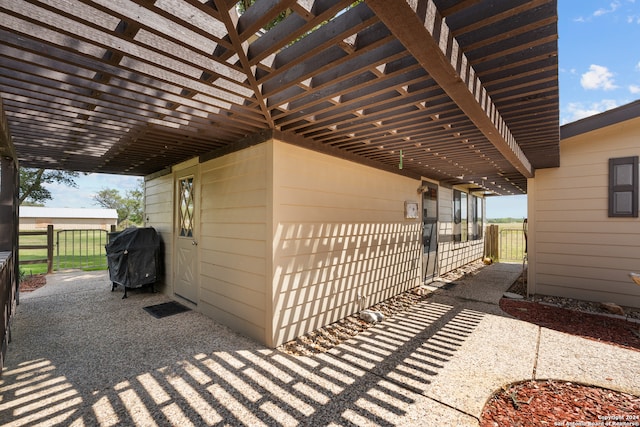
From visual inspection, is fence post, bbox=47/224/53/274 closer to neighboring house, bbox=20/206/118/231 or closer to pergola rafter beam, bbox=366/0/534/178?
pergola rafter beam, bbox=366/0/534/178

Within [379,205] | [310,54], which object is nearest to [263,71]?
[310,54]

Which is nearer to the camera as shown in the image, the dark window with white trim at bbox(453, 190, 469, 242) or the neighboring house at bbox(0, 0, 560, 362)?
the neighboring house at bbox(0, 0, 560, 362)

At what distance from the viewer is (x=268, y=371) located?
8.50ft

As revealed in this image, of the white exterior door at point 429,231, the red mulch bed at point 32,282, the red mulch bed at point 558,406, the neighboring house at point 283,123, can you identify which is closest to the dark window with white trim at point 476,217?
the neighboring house at point 283,123

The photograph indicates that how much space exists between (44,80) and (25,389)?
2.49m

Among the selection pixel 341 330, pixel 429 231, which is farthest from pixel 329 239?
pixel 429 231

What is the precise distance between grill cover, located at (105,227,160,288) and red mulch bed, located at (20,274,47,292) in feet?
6.56

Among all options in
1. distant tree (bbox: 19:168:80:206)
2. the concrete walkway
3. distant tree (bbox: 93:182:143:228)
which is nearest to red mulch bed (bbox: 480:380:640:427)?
the concrete walkway

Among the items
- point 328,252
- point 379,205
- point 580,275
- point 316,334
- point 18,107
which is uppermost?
point 18,107

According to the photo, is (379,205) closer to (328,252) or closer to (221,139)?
(328,252)

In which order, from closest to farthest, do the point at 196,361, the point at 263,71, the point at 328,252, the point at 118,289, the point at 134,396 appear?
the point at 263,71 → the point at 134,396 → the point at 196,361 → the point at 328,252 → the point at 118,289

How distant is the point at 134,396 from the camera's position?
2191 mm

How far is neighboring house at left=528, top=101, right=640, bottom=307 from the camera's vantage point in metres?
4.34

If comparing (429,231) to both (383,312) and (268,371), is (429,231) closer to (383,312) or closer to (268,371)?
(383,312)
